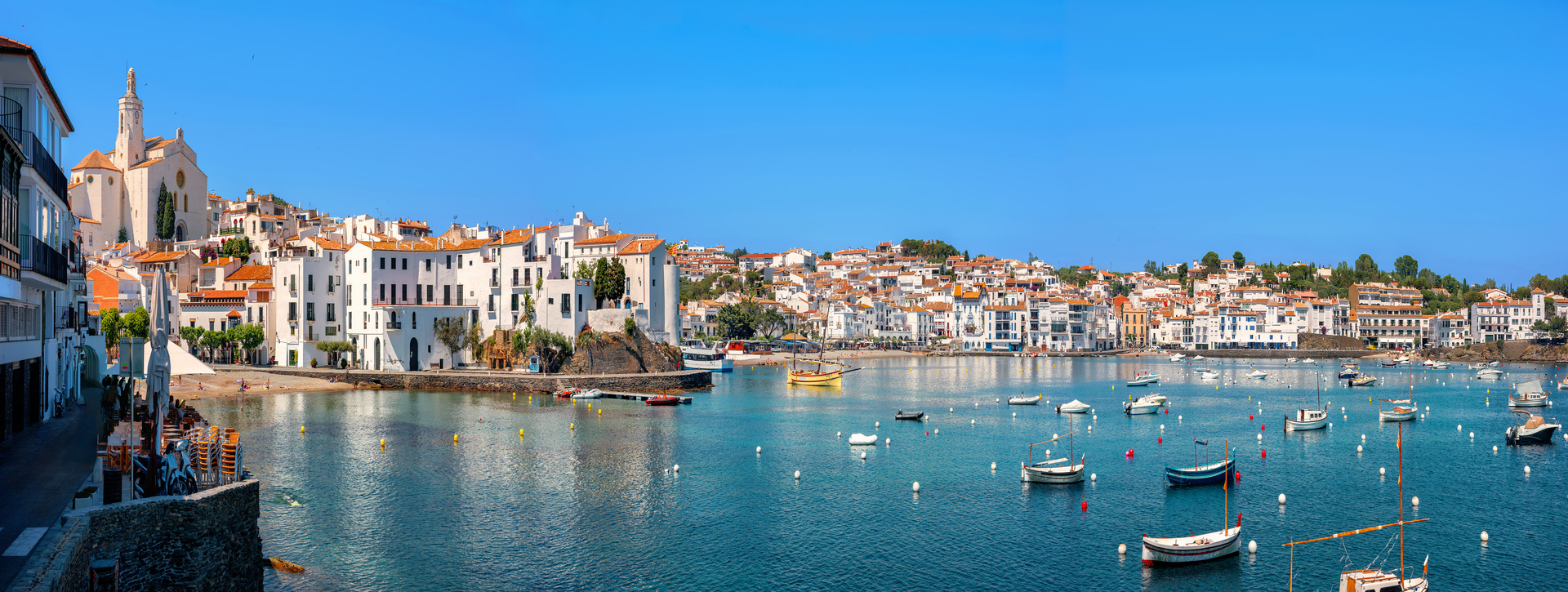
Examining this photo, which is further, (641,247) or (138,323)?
(641,247)

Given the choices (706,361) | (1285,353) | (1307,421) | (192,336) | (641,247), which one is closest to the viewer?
(1307,421)

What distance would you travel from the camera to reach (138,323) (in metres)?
48.7

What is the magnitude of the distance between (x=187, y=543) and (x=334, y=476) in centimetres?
1533

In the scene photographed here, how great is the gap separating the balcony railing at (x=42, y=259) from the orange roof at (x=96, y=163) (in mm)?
86492

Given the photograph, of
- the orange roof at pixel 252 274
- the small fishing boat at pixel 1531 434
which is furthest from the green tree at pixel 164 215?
the small fishing boat at pixel 1531 434

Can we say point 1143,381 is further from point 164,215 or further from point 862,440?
point 164,215

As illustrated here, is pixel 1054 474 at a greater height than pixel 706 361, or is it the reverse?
pixel 706 361

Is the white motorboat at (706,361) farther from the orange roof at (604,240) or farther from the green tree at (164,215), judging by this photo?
the green tree at (164,215)

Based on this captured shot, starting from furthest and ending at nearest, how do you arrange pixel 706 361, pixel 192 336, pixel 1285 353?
pixel 1285 353, pixel 706 361, pixel 192 336

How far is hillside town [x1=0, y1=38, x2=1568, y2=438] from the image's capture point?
79.2 feet

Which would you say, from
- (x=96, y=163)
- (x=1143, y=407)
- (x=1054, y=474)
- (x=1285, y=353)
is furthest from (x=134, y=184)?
(x=1285, y=353)

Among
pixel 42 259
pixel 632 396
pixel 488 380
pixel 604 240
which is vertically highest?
pixel 604 240

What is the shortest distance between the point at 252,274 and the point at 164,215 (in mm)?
35471

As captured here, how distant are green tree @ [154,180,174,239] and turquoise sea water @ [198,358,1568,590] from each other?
57.2 m
